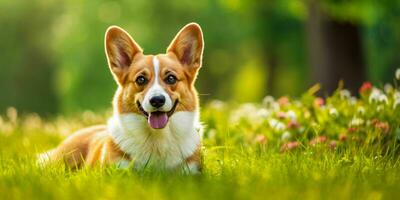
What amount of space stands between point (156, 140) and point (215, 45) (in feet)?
66.3

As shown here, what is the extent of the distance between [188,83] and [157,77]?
1.33 ft

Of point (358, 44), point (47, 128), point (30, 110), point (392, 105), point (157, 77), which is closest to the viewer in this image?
point (157, 77)

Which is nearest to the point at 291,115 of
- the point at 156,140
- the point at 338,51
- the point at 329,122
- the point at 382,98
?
the point at 329,122

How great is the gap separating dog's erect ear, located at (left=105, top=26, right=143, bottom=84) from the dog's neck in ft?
1.49

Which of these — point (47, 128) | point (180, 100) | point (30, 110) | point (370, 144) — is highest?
point (180, 100)

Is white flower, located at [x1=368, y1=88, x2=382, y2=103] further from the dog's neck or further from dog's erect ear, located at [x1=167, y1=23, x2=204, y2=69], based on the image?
the dog's neck

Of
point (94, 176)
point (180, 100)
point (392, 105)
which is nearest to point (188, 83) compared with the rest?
point (180, 100)

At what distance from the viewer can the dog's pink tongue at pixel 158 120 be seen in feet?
19.0

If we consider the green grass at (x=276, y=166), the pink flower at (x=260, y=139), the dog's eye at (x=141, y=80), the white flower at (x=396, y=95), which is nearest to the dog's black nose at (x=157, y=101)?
the dog's eye at (x=141, y=80)

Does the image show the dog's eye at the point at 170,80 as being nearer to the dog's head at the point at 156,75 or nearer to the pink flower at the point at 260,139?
the dog's head at the point at 156,75

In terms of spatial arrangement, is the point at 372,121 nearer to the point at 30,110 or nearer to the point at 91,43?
the point at 91,43

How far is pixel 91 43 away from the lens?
25094 millimetres

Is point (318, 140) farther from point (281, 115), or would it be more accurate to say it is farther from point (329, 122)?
point (281, 115)

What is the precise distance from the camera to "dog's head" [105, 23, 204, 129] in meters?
5.75
